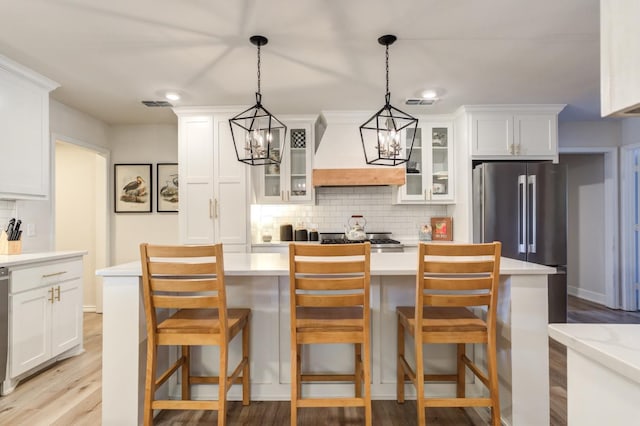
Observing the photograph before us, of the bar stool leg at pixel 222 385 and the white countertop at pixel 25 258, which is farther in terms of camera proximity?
the white countertop at pixel 25 258

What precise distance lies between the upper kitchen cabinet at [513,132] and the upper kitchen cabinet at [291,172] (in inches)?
74.7

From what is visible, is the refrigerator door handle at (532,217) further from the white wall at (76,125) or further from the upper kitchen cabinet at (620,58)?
the white wall at (76,125)

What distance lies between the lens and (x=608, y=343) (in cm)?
82

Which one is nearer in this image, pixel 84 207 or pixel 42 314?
pixel 42 314

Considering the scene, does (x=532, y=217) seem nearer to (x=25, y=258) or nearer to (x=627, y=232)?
(x=627, y=232)

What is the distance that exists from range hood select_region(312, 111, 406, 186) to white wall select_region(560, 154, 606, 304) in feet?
10.0

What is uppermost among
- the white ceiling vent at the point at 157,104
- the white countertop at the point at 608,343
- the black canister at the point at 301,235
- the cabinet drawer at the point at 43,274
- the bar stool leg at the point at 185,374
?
the white ceiling vent at the point at 157,104

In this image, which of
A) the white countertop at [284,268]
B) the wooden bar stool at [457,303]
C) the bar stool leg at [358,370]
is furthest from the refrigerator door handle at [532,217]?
the bar stool leg at [358,370]

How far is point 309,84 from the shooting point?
10.9 ft

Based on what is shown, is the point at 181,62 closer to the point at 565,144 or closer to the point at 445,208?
the point at 445,208

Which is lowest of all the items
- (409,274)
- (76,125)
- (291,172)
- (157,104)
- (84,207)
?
(409,274)

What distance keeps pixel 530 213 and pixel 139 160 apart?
476 cm

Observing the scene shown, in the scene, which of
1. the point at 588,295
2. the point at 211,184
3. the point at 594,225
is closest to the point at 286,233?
the point at 211,184

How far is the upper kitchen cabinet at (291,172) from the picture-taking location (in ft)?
14.1
